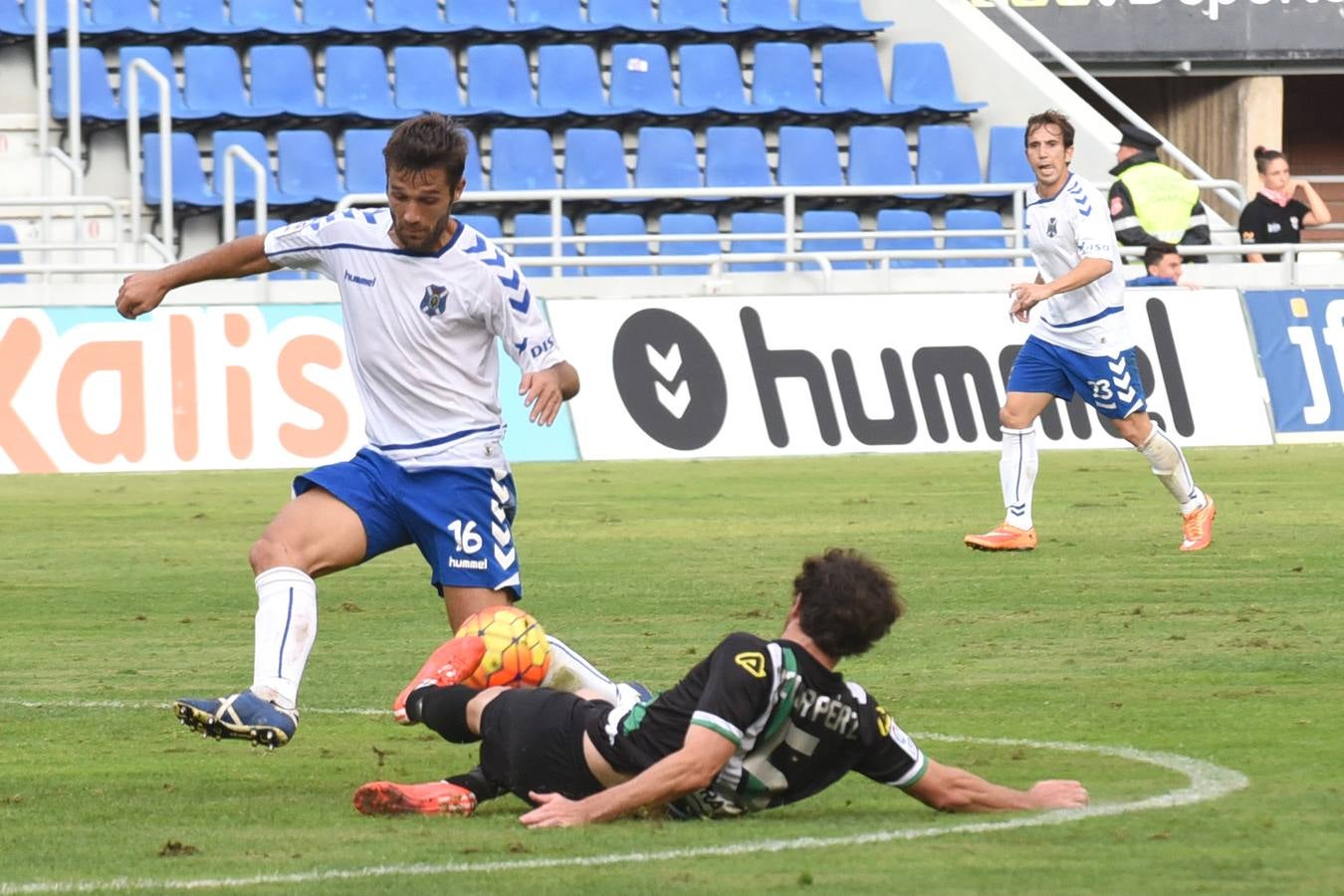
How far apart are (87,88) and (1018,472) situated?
14641 mm

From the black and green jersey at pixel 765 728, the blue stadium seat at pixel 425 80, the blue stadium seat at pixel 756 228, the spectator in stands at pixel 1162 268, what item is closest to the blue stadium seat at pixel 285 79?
the blue stadium seat at pixel 425 80

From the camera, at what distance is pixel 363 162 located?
25.1 m

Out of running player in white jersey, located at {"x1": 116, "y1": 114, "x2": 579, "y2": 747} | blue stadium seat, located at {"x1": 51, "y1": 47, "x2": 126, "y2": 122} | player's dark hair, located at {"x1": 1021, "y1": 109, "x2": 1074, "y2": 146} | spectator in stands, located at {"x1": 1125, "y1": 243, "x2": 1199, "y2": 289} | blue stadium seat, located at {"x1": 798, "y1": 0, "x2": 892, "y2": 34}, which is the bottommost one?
running player in white jersey, located at {"x1": 116, "y1": 114, "x2": 579, "y2": 747}

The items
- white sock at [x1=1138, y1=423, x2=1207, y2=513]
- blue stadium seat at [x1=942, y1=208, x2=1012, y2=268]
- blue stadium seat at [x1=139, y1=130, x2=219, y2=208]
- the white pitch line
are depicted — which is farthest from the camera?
blue stadium seat at [x1=942, y1=208, x2=1012, y2=268]

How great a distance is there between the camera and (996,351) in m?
20.2

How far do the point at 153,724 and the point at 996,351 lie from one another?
13.1 metres

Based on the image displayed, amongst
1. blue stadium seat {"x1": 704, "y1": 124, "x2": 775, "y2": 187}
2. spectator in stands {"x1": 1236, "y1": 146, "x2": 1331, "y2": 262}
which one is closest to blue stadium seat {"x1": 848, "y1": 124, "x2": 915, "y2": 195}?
blue stadium seat {"x1": 704, "y1": 124, "x2": 775, "y2": 187}

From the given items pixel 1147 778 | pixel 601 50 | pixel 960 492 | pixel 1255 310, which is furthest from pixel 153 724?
pixel 601 50

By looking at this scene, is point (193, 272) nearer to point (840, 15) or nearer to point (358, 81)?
point (358, 81)

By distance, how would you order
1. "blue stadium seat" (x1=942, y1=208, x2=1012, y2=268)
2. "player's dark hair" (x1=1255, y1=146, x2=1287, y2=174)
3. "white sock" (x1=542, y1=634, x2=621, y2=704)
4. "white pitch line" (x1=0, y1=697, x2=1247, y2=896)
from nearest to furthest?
"white pitch line" (x1=0, y1=697, x2=1247, y2=896), "white sock" (x1=542, y1=634, x2=621, y2=704), "player's dark hair" (x1=1255, y1=146, x2=1287, y2=174), "blue stadium seat" (x1=942, y1=208, x2=1012, y2=268)

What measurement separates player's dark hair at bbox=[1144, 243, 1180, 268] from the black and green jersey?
1530cm

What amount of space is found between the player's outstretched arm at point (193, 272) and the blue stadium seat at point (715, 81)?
1982 cm

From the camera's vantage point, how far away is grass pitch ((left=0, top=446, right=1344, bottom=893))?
214 inches

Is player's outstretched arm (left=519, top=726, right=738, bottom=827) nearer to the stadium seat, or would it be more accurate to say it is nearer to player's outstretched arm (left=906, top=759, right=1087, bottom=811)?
player's outstretched arm (left=906, top=759, right=1087, bottom=811)
